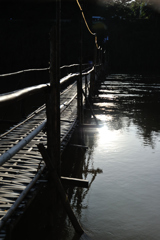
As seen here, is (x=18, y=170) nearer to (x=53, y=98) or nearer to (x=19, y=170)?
(x=19, y=170)

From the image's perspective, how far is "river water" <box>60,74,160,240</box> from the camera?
4695mm

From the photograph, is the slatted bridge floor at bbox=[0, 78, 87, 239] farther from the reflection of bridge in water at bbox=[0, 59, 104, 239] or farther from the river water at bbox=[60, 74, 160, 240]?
the river water at bbox=[60, 74, 160, 240]

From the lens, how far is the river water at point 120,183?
4.70 metres

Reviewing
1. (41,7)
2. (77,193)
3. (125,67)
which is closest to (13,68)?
(41,7)

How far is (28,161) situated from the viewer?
4.97m

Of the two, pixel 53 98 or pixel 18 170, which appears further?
pixel 18 170

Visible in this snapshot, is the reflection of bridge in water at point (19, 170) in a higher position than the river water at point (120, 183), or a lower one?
higher

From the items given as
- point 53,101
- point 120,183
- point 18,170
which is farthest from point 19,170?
point 120,183

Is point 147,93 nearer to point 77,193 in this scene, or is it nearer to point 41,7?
point 77,193

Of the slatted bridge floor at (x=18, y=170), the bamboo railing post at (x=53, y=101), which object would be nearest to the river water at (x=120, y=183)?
the slatted bridge floor at (x=18, y=170)

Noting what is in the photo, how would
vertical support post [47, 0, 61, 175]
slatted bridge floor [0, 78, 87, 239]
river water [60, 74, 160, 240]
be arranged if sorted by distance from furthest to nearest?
river water [60, 74, 160, 240] < vertical support post [47, 0, 61, 175] < slatted bridge floor [0, 78, 87, 239]

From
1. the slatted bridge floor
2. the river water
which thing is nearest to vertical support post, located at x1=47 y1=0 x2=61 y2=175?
the slatted bridge floor

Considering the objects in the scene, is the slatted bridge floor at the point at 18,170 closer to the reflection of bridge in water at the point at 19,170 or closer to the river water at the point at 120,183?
the reflection of bridge in water at the point at 19,170

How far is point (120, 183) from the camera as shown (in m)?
6.19
